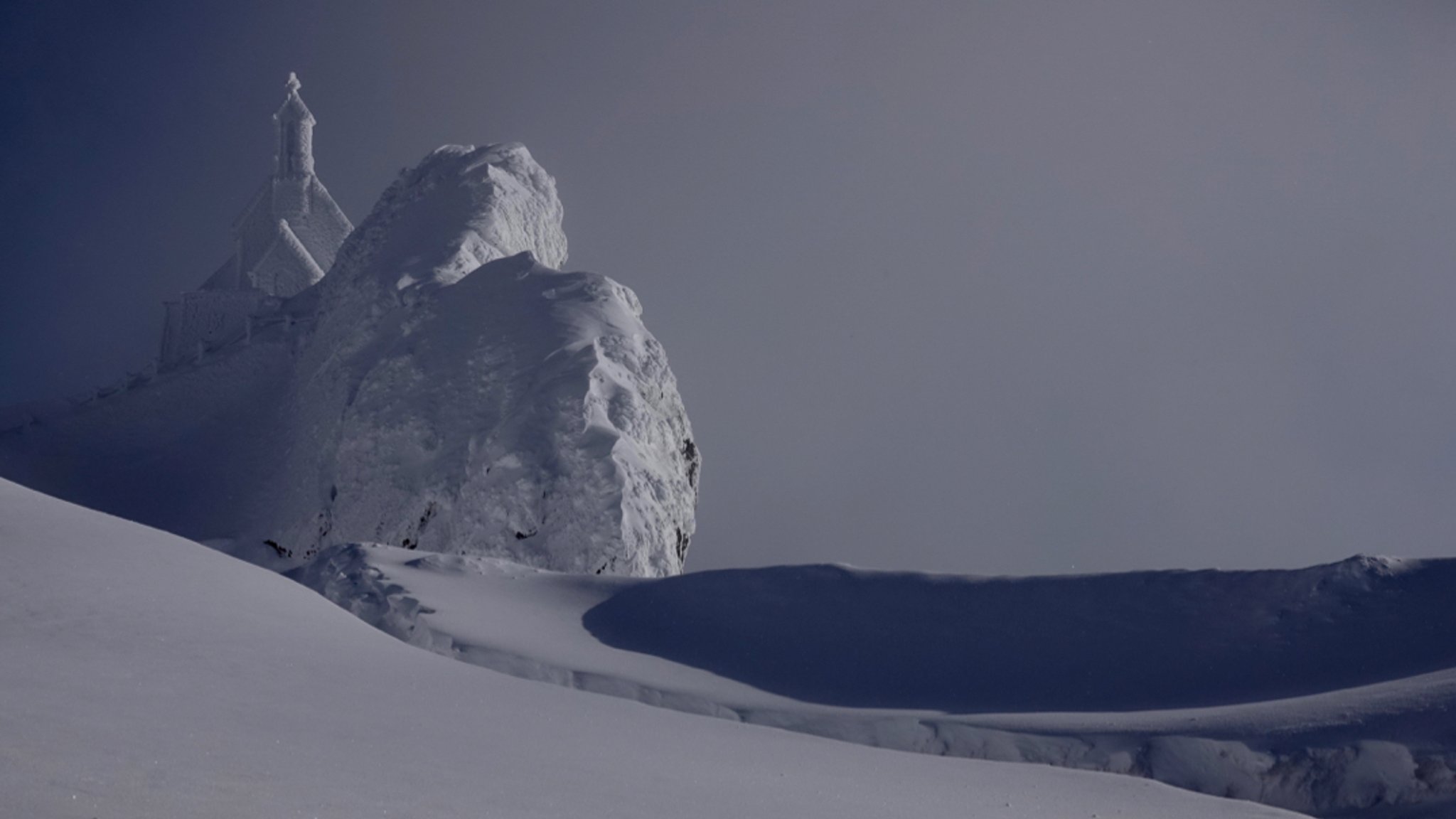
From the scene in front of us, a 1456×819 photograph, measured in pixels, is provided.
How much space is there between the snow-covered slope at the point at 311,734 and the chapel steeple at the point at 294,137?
3667 cm

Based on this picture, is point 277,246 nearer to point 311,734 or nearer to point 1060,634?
point 1060,634

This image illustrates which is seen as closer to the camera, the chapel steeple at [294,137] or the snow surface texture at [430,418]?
the snow surface texture at [430,418]

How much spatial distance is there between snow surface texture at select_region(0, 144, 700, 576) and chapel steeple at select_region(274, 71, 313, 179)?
991 cm

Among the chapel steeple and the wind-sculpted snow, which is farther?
the chapel steeple

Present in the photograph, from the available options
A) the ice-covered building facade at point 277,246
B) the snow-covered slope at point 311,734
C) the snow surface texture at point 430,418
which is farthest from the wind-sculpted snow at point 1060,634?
the ice-covered building facade at point 277,246

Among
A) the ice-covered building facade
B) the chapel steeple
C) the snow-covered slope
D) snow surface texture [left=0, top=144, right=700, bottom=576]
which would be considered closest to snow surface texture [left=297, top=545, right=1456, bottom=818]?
the snow-covered slope

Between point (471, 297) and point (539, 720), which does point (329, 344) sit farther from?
point (539, 720)

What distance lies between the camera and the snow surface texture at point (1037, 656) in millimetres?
8039

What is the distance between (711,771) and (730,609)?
6.77 metres

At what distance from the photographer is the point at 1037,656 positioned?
1082cm

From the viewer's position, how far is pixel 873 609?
473 inches

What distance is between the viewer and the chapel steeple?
4178 cm

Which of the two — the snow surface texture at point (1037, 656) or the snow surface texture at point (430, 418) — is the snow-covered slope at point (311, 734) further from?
the snow surface texture at point (430, 418)

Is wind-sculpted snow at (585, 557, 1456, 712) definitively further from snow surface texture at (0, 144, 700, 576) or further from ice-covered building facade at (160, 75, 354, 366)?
ice-covered building facade at (160, 75, 354, 366)
